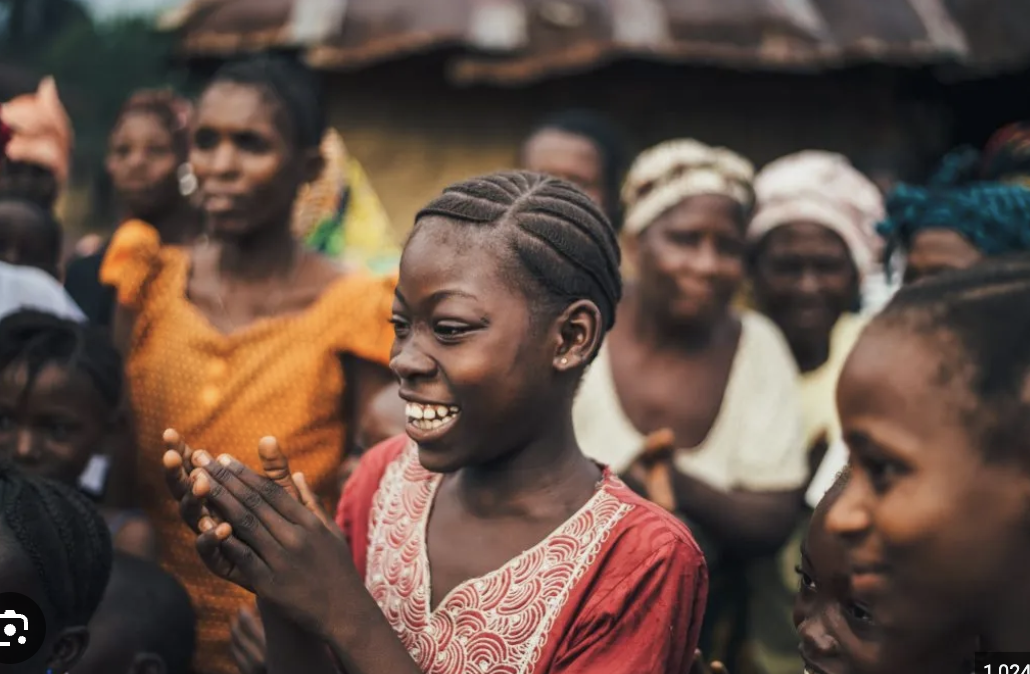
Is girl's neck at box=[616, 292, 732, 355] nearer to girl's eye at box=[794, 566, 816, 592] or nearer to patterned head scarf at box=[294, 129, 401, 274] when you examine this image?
girl's eye at box=[794, 566, 816, 592]

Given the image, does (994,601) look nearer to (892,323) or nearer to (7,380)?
(892,323)

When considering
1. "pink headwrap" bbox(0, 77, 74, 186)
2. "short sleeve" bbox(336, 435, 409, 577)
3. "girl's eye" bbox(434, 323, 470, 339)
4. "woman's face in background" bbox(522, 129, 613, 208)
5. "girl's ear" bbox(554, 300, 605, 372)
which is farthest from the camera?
"woman's face in background" bbox(522, 129, 613, 208)

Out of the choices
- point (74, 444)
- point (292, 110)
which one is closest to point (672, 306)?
point (292, 110)

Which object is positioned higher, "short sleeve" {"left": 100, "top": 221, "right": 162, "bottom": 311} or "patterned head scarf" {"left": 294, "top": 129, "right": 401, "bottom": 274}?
"short sleeve" {"left": 100, "top": 221, "right": 162, "bottom": 311}

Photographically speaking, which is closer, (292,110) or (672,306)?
(292,110)

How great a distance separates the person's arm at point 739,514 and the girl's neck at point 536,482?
3.80 feet

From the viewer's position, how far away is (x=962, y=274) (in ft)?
6.12

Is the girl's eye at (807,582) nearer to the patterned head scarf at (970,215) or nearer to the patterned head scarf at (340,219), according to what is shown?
the patterned head scarf at (970,215)

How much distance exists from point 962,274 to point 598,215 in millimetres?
859

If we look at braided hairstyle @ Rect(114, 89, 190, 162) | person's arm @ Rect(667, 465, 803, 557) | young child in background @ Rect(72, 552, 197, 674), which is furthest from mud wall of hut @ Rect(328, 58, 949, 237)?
young child in background @ Rect(72, 552, 197, 674)

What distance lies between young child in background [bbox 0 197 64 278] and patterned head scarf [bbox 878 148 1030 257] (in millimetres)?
2716

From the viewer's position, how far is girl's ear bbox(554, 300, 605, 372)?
8.14 ft

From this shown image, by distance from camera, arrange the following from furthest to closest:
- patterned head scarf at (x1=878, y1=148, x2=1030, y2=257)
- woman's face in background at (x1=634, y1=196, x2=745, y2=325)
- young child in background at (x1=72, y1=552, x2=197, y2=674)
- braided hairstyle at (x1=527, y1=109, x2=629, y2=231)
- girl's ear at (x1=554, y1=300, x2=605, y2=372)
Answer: braided hairstyle at (x1=527, y1=109, x2=629, y2=231) → woman's face in background at (x1=634, y1=196, x2=745, y2=325) → patterned head scarf at (x1=878, y1=148, x2=1030, y2=257) → young child in background at (x1=72, y1=552, x2=197, y2=674) → girl's ear at (x1=554, y1=300, x2=605, y2=372)

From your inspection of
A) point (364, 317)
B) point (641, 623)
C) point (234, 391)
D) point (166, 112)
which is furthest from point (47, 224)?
point (641, 623)
